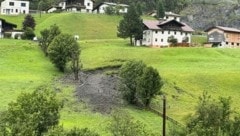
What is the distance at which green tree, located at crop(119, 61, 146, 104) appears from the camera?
61.8m

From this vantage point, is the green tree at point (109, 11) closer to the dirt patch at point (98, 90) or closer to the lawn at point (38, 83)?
the lawn at point (38, 83)

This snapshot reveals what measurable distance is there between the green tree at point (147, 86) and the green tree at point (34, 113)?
1758cm

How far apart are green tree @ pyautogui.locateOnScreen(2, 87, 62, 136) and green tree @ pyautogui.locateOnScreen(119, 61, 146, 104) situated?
18.5 meters

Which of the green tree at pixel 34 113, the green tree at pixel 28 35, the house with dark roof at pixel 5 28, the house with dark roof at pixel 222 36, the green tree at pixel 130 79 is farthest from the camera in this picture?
the house with dark roof at pixel 222 36

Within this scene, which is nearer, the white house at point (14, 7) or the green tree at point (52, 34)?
the green tree at point (52, 34)

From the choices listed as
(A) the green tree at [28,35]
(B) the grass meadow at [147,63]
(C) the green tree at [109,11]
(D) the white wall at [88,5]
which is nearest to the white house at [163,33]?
(B) the grass meadow at [147,63]

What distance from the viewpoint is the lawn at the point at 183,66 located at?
64312 mm

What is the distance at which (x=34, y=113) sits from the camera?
40969 mm

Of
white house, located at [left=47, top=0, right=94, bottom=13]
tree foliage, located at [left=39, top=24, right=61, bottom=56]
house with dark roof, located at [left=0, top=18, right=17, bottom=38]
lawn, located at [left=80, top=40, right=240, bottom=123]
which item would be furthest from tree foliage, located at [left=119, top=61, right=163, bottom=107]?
white house, located at [left=47, top=0, right=94, bottom=13]

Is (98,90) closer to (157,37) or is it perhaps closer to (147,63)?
(147,63)

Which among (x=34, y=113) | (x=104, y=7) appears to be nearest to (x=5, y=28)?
(x=104, y=7)

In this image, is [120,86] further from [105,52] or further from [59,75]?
[105,52]

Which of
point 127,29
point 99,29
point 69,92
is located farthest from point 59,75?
point 99,29

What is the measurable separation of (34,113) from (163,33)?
240 feet
